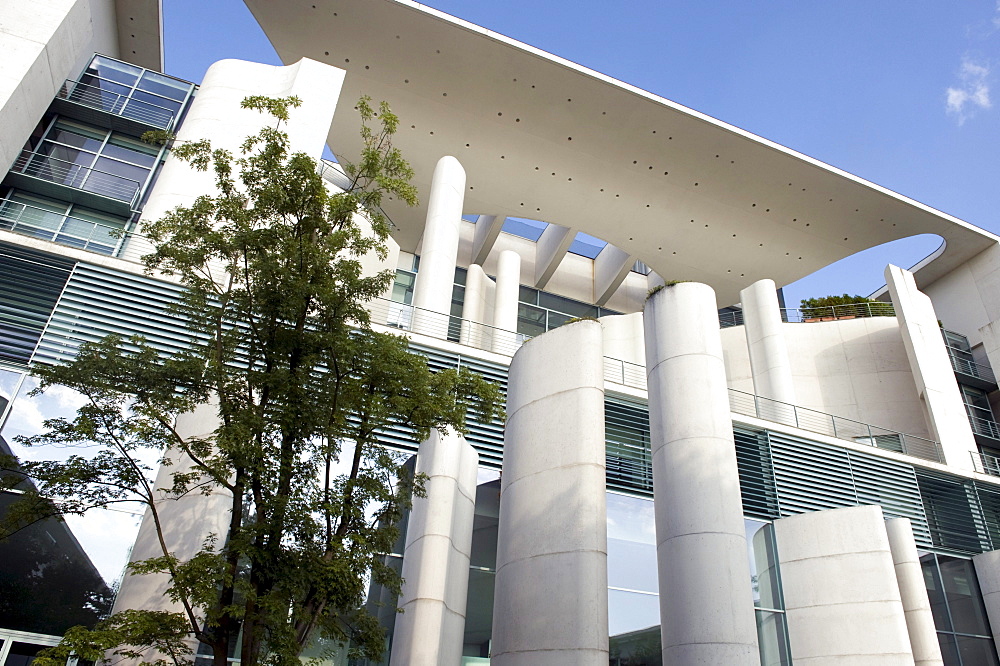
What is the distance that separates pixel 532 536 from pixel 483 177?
16.6 meters

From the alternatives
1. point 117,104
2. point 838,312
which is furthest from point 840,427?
point 117,104

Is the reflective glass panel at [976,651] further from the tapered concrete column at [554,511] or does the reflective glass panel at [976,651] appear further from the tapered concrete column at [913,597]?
the tapered concrete column at [554,511]

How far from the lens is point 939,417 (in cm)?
2159

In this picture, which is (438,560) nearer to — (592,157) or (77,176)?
(77,176)

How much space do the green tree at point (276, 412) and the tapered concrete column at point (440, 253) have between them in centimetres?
844

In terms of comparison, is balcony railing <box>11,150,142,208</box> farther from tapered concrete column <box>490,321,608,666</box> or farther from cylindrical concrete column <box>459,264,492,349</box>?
tapered concrete column <box>490,321,608,666</box>

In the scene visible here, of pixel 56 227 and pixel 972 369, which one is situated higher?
pixel 972 369

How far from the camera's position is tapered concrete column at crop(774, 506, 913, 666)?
1303 centimetres

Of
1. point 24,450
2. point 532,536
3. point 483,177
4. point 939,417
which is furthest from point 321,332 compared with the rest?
point 939,417

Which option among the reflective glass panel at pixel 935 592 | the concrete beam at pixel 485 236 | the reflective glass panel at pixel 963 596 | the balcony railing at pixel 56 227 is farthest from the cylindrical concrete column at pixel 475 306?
the reflective glass panel at pixel 963 596

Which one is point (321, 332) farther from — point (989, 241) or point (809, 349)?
point (989, 241)

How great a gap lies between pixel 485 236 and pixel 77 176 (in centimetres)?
1289

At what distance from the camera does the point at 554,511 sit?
8.50 metres

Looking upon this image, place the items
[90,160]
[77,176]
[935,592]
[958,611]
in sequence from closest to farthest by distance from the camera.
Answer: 1. [77,176]
2. [935,592]
3. [958,611]
4. [90,160]
